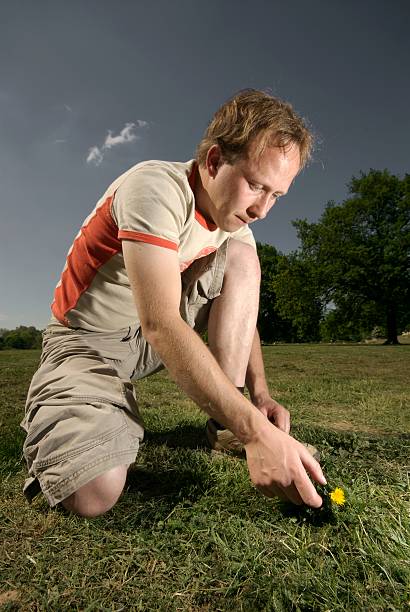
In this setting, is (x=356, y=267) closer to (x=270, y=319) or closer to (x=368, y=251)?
(x=368, y=251)

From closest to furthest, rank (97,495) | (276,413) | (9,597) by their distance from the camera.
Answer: (9,597) < (97,495) < (276,413)

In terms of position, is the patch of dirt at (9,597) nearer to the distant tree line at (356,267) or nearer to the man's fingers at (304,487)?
the man's fingers at (304,487)

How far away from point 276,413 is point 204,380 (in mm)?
996

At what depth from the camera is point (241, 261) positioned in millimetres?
2883

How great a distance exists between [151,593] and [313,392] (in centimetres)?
409

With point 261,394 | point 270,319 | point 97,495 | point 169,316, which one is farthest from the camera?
point 270,319

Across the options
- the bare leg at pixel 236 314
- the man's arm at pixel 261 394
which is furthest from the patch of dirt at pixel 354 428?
the bare leg at pixel 236 314

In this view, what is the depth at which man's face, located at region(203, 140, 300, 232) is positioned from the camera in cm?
211

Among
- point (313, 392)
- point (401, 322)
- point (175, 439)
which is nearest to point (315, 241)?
point (401, 322)

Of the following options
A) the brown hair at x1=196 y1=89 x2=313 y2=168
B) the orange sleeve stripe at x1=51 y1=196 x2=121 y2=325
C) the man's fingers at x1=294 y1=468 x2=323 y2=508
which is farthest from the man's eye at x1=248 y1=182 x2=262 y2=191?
the man's fingers at x1=294 y1=468 x2=323 y2=508

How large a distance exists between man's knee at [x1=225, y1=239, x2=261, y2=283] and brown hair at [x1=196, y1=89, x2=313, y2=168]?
0.71m

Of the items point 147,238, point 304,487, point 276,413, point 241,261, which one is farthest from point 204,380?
point 241,261

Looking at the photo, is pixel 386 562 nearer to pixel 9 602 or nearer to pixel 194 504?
pixel 194 504

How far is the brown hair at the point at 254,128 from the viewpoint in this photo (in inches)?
84.5
